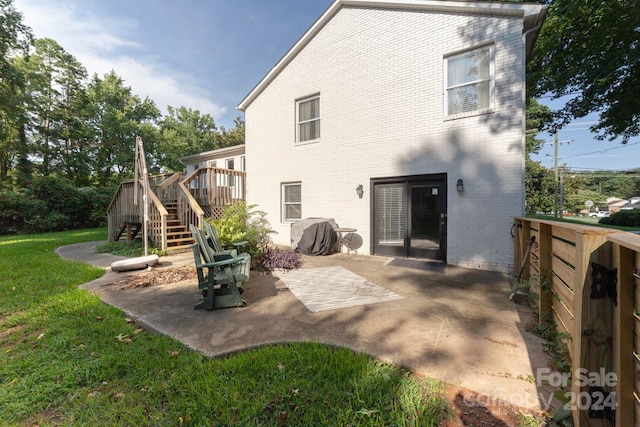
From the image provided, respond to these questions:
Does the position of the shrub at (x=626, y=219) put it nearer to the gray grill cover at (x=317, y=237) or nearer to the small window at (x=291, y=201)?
the gray grill cover at (x=317, y=237)

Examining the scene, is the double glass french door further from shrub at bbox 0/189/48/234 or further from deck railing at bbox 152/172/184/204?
shrub at bbox 0/189/48/234

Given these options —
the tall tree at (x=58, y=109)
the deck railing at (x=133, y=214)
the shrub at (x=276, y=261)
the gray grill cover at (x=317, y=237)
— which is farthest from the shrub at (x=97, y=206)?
the shrub at (x=276, y=261)

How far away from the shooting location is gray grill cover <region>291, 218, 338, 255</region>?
7219mm

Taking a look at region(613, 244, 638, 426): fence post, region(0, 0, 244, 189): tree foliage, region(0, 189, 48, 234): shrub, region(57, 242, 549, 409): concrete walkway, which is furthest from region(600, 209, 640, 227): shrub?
region(0, 0, 244, 189): tree foliage

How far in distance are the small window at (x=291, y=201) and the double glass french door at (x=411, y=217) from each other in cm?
287

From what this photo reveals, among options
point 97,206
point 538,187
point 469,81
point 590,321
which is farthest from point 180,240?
point 538,187

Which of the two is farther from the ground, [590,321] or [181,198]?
[181,198]

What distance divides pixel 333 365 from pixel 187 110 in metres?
37.6

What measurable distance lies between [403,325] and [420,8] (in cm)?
762

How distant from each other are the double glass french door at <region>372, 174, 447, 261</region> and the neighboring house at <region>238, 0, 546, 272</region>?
3 centimetres

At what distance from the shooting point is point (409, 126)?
6.59 meters

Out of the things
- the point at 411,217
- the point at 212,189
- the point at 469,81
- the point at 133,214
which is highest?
the point at 469,81

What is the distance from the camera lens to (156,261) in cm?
575

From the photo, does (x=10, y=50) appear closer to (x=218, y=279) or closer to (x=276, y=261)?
(x=276, y=261)
